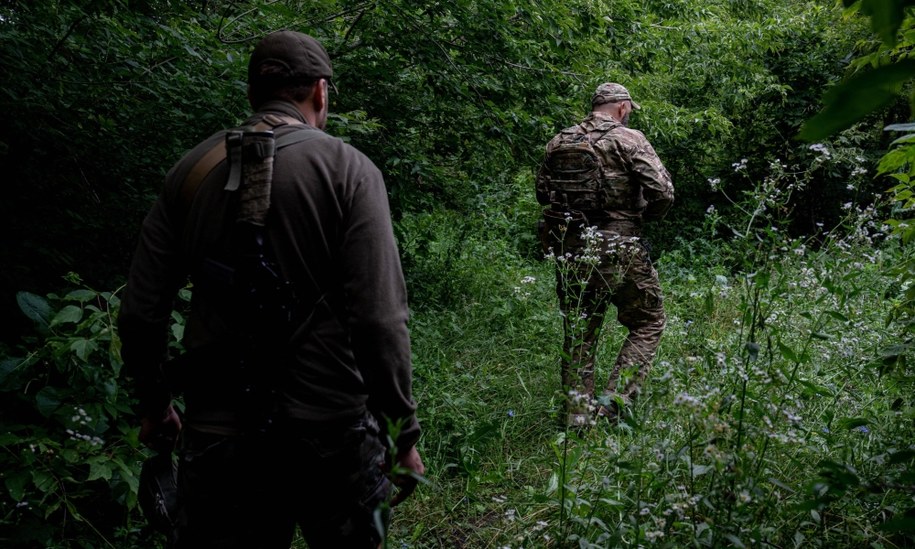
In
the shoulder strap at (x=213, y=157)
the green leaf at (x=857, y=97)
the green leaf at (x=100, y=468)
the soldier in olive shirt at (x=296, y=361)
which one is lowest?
the green leaf at (x=100, y=468)

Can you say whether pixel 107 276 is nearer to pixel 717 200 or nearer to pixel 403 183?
pixel 403 183

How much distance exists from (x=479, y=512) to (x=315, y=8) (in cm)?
399

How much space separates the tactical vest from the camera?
446cm

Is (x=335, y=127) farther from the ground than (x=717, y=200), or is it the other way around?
(x=335, y=127)

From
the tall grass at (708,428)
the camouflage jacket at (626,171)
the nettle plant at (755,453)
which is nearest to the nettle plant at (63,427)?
the tall grass at (708,428)


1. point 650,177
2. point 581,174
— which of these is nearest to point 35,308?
point 581,174

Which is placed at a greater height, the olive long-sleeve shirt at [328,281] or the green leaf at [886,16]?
the green leaf at [886,16]

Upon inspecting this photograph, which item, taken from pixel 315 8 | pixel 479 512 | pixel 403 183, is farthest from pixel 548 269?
pixel 479 512

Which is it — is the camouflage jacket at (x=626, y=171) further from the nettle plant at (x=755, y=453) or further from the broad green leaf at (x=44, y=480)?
the broad green leaf at (x=44, y=480)

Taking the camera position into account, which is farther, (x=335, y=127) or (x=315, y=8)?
(x=315, y=8)

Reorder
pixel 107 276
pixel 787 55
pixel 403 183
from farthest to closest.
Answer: pixel 787 55
pixel 403 183
pixel 107 276

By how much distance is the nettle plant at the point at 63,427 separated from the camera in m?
2.62

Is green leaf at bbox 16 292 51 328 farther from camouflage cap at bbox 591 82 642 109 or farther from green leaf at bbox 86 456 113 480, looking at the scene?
camouflage cap at bbox 591 82 642 109

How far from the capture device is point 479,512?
352 centimetres
